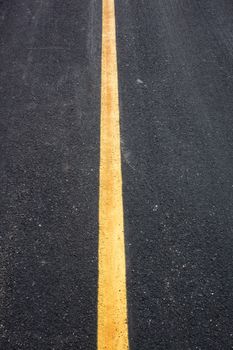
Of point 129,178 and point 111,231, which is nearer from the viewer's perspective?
point 111,231

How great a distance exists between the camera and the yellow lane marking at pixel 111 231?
2.58m

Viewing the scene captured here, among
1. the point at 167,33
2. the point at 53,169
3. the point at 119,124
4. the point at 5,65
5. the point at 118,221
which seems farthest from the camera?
the point at 167,33

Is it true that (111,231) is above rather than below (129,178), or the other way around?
below

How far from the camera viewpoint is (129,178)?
11.3ft

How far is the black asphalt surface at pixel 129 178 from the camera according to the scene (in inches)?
104

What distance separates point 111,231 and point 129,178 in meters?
0.61

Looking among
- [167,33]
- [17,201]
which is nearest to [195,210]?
[17,201]

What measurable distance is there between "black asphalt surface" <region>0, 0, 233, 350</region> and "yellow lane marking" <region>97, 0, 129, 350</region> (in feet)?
0.21

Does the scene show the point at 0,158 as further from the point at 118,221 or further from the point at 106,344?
the point at 106,344

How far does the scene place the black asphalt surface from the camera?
264 centimetres

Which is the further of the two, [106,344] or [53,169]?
[53,169]

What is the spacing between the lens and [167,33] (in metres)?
5.17

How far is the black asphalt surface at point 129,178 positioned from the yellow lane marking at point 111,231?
2.5 inches

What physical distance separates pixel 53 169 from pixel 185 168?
131 cm
